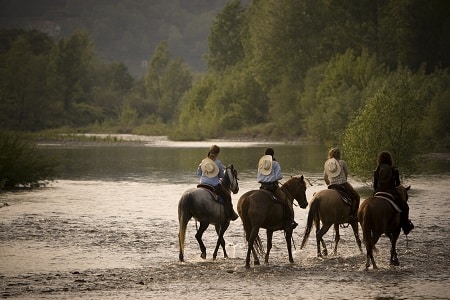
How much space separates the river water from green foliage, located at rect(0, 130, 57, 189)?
81.3 inches

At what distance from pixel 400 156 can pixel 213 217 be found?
22511 mm

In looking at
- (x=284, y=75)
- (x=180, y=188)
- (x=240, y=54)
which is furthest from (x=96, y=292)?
(x=240, y=54)

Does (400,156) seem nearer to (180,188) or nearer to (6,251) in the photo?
(180,188)

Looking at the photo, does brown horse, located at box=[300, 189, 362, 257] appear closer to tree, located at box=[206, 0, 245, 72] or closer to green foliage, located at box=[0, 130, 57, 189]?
green foliage, located at box=[0, 130, 57, 189]

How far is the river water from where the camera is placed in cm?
1694

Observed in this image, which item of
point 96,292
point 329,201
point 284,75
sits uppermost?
point 284,75

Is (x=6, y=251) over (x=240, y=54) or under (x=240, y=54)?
under

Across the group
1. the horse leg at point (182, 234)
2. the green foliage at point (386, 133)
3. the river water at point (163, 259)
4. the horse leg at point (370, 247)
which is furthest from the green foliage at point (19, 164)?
the horse leg at point (370, 247)

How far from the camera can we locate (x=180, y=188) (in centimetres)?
4247

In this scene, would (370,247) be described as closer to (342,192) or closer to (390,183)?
(390,183)

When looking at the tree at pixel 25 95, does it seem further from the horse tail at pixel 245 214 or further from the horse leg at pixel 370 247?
the horse leg at pixel 370 247

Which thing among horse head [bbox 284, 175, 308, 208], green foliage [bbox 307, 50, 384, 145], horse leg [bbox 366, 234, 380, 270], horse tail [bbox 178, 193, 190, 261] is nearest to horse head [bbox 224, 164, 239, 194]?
horse tail [bbox 178, 193, 190, 261]

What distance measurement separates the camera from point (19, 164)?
1651 inches

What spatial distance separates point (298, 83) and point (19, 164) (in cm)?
7204
